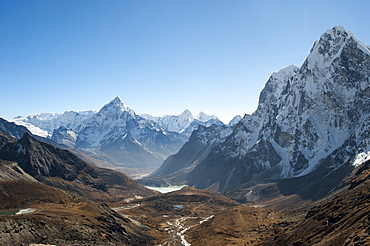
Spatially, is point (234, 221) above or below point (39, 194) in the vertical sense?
below

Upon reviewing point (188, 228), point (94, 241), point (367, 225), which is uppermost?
point (367, 225)

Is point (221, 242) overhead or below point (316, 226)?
below

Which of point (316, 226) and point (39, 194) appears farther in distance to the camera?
point (39, 194)

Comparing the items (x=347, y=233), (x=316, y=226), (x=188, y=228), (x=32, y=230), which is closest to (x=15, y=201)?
(x=32, y=230)

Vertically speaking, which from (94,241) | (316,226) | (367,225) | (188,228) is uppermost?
(367,225)

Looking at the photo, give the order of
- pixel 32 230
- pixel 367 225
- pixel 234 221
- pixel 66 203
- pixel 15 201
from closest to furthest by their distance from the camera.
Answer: pixel 367 225 < pixel 32 230 < pixel 15 201 < pixel 66 203 < pixel 234 221

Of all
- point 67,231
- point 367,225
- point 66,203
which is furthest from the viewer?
point 66,203

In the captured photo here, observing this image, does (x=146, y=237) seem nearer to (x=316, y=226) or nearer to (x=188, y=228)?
(x=188, y=228)

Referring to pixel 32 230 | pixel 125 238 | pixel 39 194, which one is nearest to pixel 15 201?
pixel 39 194

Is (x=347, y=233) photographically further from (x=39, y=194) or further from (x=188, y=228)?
(x=39, y=194)
